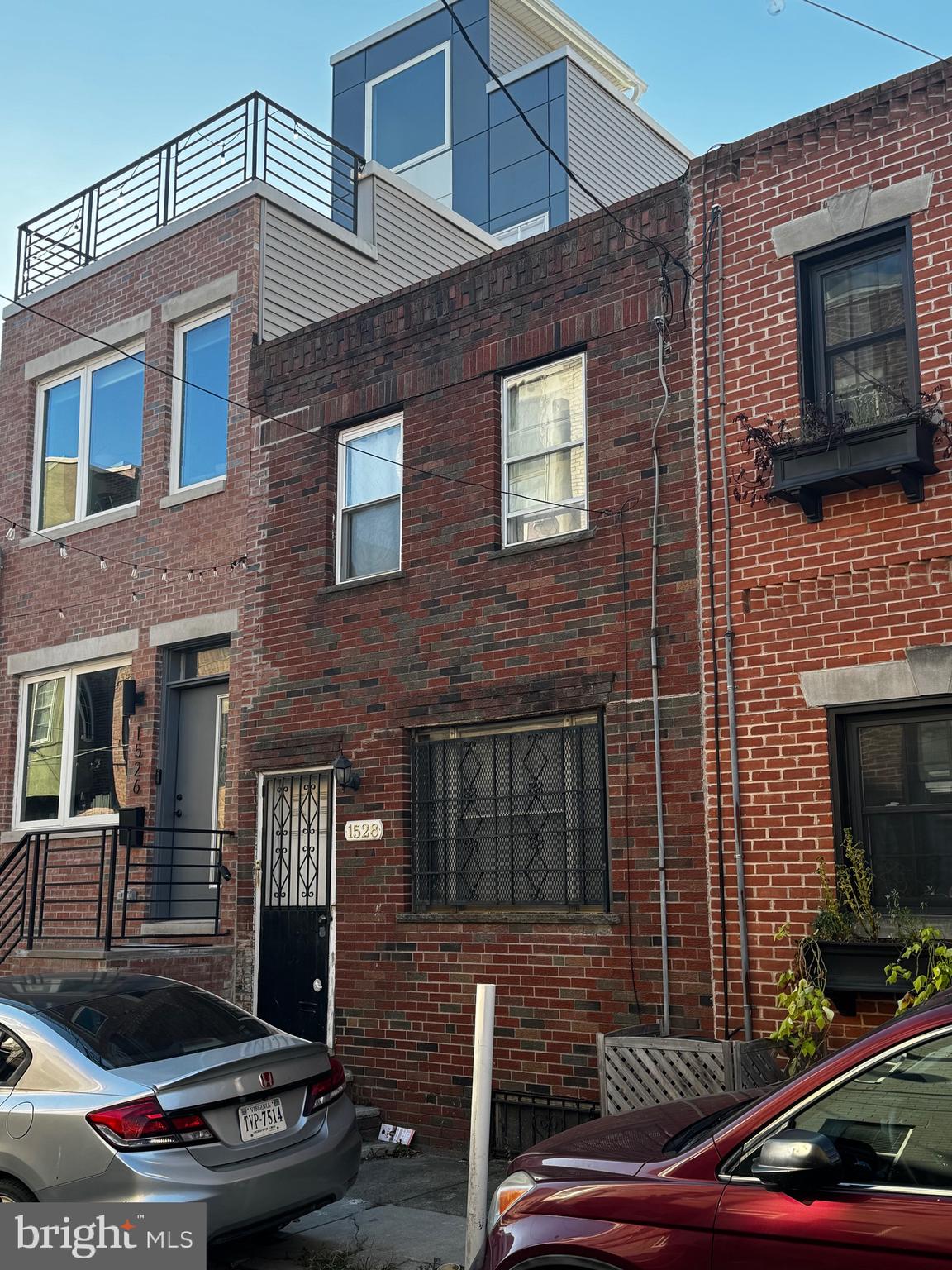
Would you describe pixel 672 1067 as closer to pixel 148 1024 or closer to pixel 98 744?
pixel 148 1024

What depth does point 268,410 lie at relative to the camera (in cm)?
1207

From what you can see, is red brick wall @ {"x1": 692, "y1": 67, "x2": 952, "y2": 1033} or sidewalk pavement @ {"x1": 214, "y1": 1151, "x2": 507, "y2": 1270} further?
red brick wall @ {"x1": 692, "y1": 67, "x2": 952, "y2": 1033}

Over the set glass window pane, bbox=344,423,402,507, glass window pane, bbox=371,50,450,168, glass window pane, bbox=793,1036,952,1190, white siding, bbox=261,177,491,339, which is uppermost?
glass window pane, bbox=371,50,450,168

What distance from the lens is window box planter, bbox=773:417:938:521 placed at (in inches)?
294

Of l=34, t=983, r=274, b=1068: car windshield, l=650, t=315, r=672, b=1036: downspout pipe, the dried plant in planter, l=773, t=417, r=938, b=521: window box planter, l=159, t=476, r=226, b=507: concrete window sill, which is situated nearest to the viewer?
l=34, t=983, r=274, b=1068: car windshield

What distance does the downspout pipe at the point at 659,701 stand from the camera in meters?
8.33

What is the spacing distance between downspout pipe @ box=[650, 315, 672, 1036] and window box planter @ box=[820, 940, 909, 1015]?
124 centimetres

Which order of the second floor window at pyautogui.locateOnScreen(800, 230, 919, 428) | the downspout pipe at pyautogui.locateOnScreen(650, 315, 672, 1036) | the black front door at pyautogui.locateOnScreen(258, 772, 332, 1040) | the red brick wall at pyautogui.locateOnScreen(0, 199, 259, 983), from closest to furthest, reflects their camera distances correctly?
the second floor window at pyautogui.locateOnScreen(800, 230, 919, 428), the downspout pipe at pyautogui.locateOnScreen(650, 315, 672, 1036), the black front door at pyautogui.locateOnScreen(258, 772, 332, 1040), the red brick wall at pyautogui.locateOnScreen(0, 199, 259, 983)

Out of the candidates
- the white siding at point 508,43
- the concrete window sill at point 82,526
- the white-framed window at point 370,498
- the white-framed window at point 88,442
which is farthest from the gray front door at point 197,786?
the white siding at point 508,43

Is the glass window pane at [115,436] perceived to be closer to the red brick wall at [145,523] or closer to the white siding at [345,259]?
the red brick wall at [145,523]

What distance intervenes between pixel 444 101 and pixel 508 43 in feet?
5.46

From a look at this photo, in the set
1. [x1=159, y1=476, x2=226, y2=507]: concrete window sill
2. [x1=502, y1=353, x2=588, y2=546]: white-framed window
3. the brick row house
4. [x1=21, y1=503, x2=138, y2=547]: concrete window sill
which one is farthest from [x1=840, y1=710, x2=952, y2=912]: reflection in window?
[x1=21, y1=503, x2=138, y2=547]: concrete window sill

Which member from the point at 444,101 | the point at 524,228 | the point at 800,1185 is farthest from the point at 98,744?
the point at 444,101

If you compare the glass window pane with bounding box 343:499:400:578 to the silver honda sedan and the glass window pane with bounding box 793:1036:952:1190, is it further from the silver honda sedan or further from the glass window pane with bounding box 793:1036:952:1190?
the glass window pane with bounding box 793:1036:952:1190
